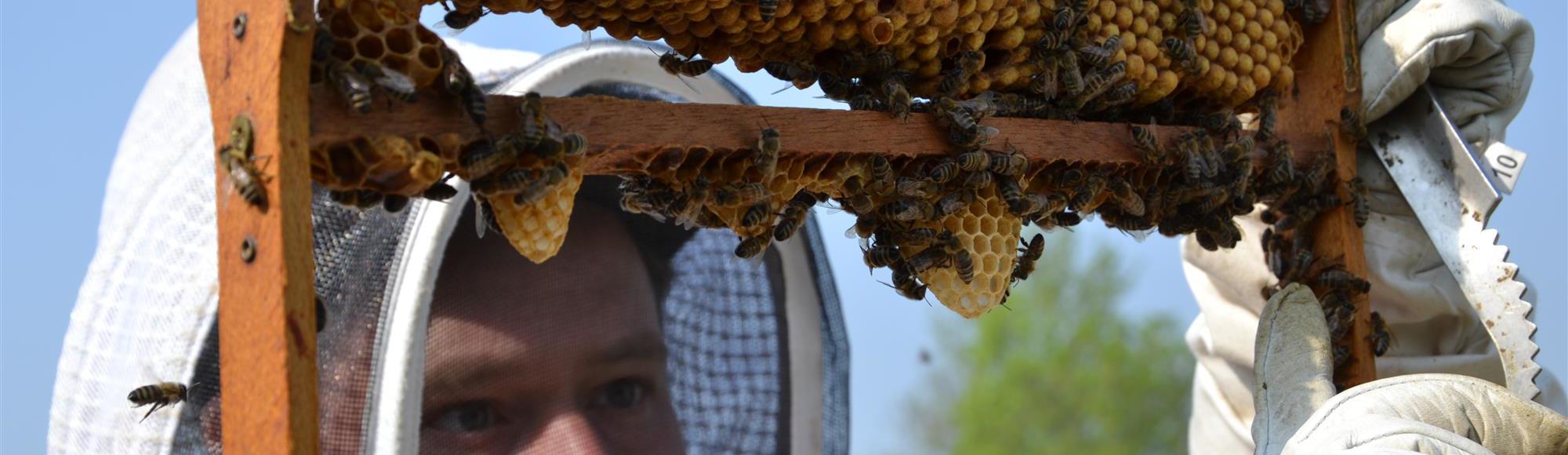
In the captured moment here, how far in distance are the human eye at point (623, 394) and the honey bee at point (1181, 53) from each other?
171 centimetres

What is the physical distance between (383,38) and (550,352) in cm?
179

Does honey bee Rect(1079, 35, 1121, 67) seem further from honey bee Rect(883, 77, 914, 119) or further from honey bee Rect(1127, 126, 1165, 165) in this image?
honey bee Rect(883, 77, 914, 119)

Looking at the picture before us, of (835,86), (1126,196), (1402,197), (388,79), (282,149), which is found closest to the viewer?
(282,149)

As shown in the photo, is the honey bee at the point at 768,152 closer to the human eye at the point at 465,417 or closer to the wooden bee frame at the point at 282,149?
the wooden bee frame at the point at 282,149

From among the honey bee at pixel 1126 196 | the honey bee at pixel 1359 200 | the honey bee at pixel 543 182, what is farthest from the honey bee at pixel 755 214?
the honey bee at pixel 1359 200

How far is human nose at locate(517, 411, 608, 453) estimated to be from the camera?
10.3 ft

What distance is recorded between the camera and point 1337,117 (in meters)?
2.61

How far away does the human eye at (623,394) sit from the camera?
11.0 feet

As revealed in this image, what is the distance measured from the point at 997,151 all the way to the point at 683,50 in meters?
0.52

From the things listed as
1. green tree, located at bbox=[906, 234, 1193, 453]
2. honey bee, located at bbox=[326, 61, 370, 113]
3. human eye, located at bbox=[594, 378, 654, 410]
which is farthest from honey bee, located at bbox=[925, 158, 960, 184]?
green tree, located at bbox=[906, 234, 1193, 453]

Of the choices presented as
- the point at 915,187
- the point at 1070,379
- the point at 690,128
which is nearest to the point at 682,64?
the point at 690,128

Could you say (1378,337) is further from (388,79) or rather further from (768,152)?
(388,79)

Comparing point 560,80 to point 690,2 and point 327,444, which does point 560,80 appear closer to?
point 327,444

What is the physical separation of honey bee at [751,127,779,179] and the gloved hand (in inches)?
32.8
